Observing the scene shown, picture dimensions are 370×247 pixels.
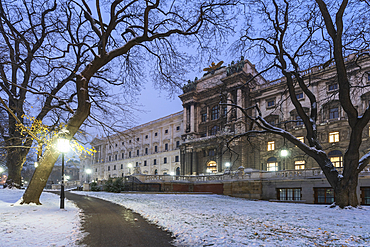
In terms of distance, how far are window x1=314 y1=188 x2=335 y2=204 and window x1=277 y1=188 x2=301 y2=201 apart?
163 centimetres

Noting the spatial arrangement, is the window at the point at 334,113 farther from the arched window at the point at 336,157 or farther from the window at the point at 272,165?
the window at the point at 272,165

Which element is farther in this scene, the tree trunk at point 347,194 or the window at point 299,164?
the window at point 299,164

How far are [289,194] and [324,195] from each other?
3252 mm

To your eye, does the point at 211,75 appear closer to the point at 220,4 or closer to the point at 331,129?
the point at 331,129

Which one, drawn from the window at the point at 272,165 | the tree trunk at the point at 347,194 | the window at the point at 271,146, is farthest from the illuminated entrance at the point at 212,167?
the tree trunk at the point at 347,194

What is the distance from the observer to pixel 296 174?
24.9 m

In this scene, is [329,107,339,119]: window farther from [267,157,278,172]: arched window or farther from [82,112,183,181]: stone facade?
[82,112,183,181]: stone facade

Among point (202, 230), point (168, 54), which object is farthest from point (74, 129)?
point (202, 230)

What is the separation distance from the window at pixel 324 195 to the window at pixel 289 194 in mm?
1628

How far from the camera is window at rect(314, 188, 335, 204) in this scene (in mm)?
23000

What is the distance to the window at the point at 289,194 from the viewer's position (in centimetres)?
2477

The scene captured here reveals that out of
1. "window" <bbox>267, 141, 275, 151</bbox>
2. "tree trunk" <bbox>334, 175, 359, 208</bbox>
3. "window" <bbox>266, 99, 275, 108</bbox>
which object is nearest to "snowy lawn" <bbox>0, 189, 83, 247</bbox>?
"tree trunk" <bbox>334, 175, 359, 208</bbox>

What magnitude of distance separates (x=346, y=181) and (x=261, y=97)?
113 ft

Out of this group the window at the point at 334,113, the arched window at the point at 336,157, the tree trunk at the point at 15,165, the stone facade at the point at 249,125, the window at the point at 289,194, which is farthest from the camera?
the window at the point at 334,113
